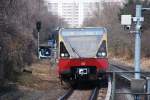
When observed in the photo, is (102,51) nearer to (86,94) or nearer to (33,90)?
(86,94)

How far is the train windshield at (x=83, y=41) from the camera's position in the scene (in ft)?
106

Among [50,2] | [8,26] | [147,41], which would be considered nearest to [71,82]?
[8,26]

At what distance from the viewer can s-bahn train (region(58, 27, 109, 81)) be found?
105 ft

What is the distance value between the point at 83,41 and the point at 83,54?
0.76 meters

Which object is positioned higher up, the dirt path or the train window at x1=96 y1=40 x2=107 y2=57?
the train window at x1=96 y1=40 x2=107 y2=57

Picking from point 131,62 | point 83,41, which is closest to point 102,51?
point 83,41

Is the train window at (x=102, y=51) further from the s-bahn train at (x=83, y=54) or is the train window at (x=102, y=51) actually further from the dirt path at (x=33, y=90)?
the dirt path at (x=33, y=90)

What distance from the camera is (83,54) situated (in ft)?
106

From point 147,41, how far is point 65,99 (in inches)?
2084

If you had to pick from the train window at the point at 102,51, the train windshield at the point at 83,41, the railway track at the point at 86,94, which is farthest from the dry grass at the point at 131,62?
the railway track at the point at 86,94

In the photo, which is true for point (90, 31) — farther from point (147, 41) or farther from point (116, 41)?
point (116, 41)

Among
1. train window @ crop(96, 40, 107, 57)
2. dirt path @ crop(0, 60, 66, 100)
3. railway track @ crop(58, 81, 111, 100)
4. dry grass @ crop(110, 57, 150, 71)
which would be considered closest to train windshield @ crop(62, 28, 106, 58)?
train window @ crop(96, 40, 107, 57)

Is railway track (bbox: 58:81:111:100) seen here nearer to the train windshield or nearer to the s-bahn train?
the s-bahn train

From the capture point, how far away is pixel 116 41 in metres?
96.9
